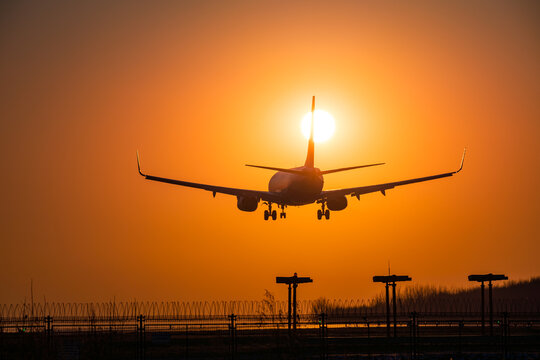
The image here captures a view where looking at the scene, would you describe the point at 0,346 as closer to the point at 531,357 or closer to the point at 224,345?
the point at 224,345

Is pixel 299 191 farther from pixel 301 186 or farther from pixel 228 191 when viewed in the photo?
pixel 228 191

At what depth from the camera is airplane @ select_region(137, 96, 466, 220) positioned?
9144 centimetres

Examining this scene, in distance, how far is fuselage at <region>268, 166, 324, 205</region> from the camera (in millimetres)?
91000

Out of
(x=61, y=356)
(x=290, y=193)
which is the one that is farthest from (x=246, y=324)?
(x=290, y=193)

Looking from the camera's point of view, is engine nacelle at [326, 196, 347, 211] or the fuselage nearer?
the fuselage

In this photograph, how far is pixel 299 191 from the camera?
9200 cm

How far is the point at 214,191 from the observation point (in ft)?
327

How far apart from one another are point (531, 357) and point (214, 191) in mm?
47255

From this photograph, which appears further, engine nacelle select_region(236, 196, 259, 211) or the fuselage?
engine nacelle select_region(236, 196, 259, 211)

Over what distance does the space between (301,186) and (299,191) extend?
2.51ft

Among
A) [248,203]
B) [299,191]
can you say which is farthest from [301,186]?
[248,203]

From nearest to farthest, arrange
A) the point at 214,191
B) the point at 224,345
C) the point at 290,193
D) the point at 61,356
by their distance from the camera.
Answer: the point at 61,356 < the point at 224,345 < the point at 290,193 < the point at 214,191

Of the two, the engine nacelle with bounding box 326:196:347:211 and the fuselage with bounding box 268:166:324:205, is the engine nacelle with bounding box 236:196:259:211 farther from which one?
the engine nacelle with bounding box 326:196:347:211

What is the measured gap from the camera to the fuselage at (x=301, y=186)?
9100cm
